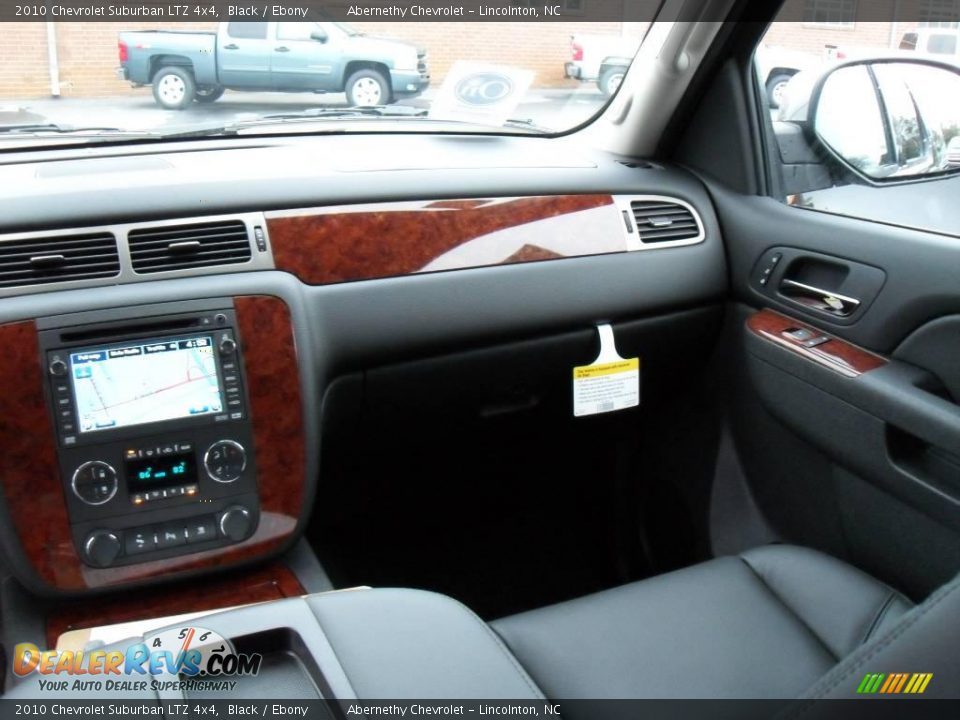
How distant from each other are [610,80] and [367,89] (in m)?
0.70

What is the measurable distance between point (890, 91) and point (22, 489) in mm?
2060

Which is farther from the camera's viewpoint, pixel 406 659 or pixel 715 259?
pixel 715 259

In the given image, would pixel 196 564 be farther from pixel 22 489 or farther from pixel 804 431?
pixel 804 431

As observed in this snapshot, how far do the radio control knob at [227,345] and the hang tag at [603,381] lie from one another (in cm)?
87

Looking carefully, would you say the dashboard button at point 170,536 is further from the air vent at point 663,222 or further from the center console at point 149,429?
the air vent at point 663,222

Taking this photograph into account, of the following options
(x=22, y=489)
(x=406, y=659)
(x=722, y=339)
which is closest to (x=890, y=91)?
(x=722, y=339)

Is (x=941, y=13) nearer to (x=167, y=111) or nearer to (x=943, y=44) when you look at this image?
(x=943, y=44)

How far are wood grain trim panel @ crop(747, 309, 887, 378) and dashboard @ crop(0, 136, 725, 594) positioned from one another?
11.5 inches

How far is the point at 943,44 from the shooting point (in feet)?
6.53

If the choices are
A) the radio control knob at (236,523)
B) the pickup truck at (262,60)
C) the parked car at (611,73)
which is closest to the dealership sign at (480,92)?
the pickup truck at (262,60)

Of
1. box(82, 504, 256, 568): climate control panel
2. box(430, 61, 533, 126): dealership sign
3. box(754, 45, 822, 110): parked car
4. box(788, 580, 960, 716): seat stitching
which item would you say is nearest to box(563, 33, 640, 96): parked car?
box(430, 61, 533, 126): dealership sign

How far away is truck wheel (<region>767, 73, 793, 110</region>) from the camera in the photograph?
2342 mm

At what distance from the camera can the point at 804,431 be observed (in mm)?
2035

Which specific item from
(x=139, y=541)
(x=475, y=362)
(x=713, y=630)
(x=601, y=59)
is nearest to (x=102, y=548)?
(x=139, y=541)
